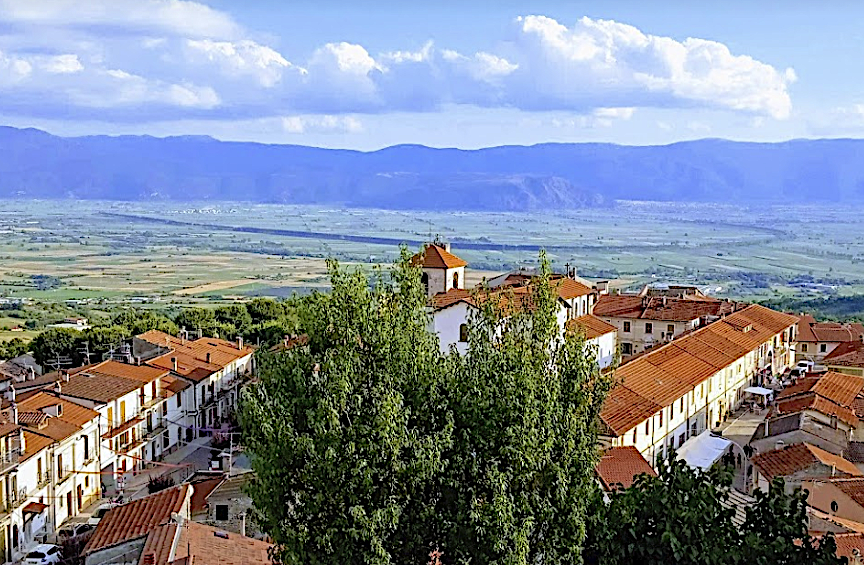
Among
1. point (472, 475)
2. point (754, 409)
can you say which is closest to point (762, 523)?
point (472, 475)

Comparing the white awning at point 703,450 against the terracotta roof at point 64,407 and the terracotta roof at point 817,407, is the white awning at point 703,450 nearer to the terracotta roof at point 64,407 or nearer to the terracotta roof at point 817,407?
the terracotta roof at point 817,407

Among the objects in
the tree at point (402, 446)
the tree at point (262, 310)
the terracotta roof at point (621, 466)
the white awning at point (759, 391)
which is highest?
the tree at point (402, 446)

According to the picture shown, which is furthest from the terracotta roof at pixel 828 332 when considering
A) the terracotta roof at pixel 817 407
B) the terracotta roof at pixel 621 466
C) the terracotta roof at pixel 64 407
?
the terracotta roof at pixel 64 407

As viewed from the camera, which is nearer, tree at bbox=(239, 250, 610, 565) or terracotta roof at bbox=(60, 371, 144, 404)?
tree at bbox=(239, 250, 610, 565)

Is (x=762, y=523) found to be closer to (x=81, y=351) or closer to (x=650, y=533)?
(x=650, y=533)

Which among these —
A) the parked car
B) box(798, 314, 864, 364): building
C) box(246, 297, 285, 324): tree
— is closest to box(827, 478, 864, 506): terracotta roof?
the parked car

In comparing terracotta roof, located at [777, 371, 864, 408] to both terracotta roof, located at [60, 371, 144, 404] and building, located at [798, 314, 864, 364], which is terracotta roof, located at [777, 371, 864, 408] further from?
terracotta roof, located at [60, 371, 144, 404]

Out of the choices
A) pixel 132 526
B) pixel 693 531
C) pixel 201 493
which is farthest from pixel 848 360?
pixel 693 531

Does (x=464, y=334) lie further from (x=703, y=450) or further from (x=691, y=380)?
(x=691, y=380)
